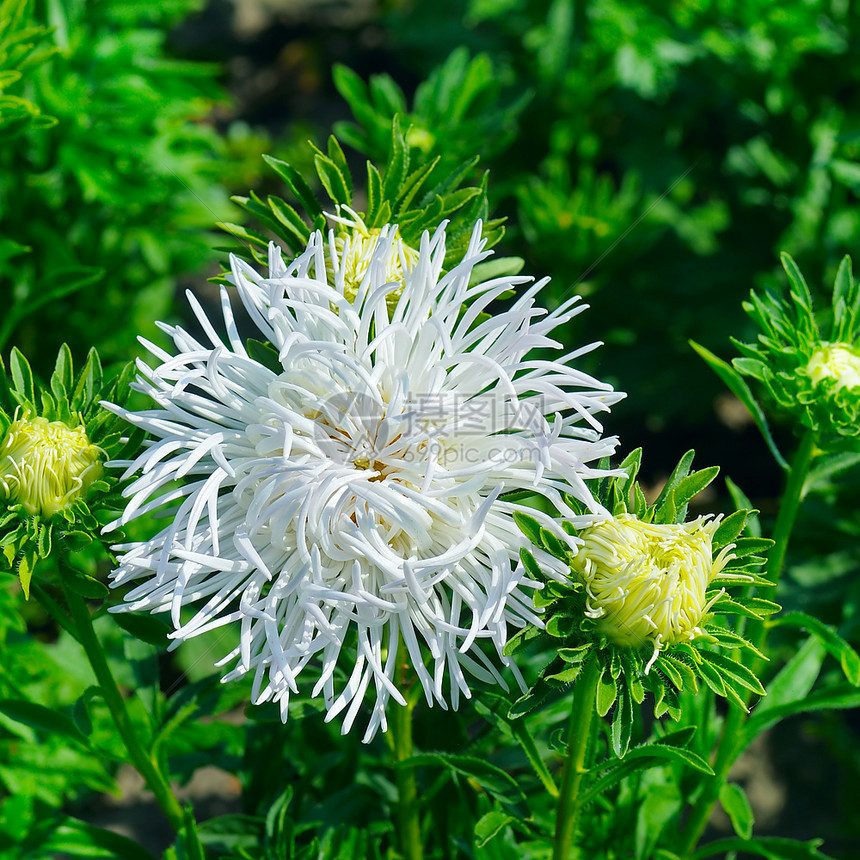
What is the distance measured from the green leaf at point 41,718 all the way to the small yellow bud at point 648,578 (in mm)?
956

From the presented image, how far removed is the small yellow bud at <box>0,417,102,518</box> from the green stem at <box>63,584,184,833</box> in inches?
5.4

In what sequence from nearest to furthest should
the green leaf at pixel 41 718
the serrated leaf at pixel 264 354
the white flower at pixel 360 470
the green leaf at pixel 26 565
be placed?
the white flower at pixel 360 470
the green leaf at pixel 26 565
the serrated leaf at pixel 264 354
the green leaf at pixel 41 718

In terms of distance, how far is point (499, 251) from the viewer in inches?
133

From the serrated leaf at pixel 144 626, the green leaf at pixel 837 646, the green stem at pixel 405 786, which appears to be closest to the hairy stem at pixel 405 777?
the green stem at pixel 405 786

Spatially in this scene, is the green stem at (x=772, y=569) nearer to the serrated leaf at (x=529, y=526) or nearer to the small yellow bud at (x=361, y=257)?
the serrated leaf at (x=529, y=526)

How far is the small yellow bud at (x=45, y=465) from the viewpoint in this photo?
1252 millimetres

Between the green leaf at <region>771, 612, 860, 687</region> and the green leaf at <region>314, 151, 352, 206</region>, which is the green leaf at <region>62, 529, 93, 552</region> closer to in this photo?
the green leaf at <region>314, 151, 352, 206</region>

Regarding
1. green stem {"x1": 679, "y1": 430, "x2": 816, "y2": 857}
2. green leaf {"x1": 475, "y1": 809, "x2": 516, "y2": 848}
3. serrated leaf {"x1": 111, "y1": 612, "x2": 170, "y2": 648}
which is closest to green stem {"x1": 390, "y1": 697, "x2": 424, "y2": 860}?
green leaf {"x1": 475, "y1": 809, "x2": 516, "y2": 848}

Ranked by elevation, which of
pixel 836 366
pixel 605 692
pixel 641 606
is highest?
pixel 836 366

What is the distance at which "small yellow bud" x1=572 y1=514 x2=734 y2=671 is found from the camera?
44.0 inches

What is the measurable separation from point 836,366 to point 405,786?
3.27 feet

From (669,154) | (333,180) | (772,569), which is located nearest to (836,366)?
(772,569)

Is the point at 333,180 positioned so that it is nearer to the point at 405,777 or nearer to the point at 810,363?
the point at 810,363

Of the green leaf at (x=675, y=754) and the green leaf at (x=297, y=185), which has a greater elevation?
the green leaf at (x=297, y=185)
